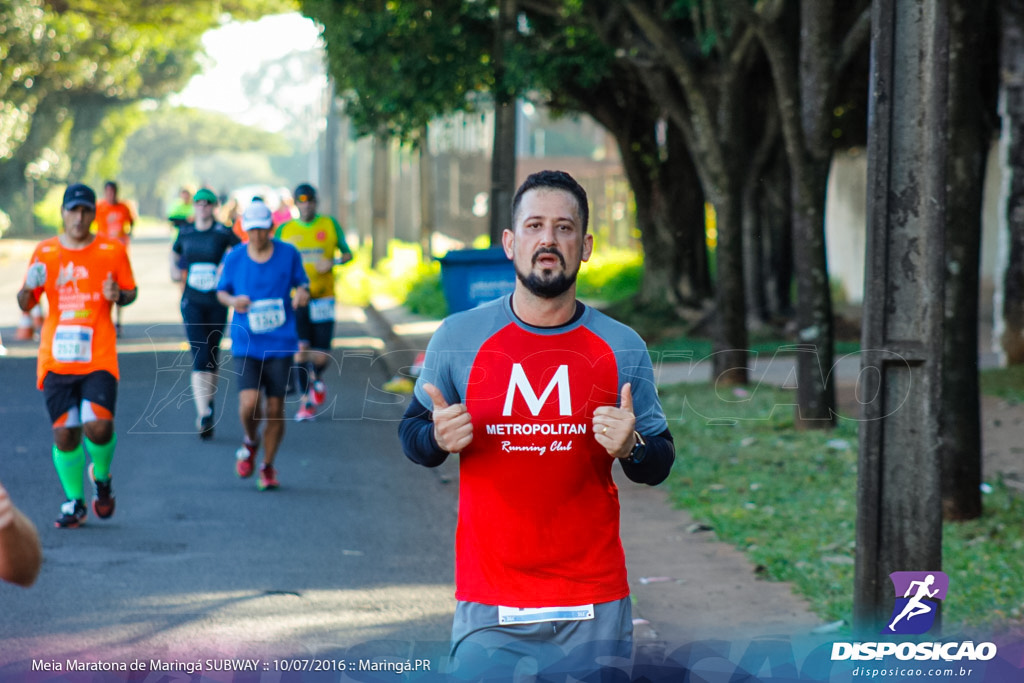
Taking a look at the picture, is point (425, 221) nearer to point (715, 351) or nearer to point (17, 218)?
point (715, 351)

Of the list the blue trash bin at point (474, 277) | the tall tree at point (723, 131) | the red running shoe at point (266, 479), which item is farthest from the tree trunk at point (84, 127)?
the red running shoe at point (266, 479)

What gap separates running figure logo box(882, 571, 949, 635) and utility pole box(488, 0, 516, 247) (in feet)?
28.3

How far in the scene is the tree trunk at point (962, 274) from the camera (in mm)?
8211

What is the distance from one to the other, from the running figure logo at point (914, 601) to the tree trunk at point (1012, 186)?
10471 millimetres

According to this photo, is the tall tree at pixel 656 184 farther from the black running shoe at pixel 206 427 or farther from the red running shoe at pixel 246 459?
the red running shoe at pixel 246 459

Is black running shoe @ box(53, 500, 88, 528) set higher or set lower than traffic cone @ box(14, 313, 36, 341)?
lower

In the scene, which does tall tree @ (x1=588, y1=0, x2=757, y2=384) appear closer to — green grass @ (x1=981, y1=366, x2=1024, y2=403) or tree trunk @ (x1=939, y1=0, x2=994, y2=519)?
green grass @ (x1=981, y1=366, x2=1024, y2=403)

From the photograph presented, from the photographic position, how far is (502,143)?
14023mm

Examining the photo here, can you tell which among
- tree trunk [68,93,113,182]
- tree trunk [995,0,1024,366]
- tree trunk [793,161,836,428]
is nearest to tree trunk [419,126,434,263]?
tree trunk [995,0,1024,366]

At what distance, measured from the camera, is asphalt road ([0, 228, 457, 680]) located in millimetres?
6180

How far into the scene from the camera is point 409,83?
56.6ft

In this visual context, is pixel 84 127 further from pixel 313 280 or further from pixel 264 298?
pixel 264 298

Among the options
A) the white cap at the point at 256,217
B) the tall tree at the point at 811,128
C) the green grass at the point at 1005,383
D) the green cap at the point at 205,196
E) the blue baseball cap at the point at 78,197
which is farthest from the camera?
the green grass at the point at 1005,383

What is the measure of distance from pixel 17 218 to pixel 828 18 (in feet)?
168
